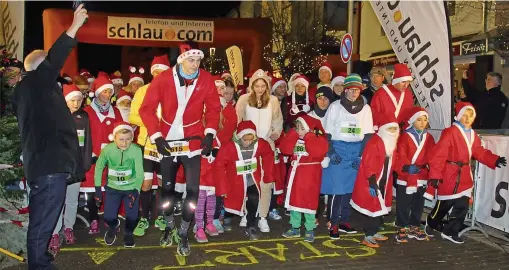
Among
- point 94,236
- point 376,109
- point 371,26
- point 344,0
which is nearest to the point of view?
point 94,236

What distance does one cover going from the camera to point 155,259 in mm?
5785

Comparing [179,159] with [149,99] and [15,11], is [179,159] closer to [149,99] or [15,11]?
[149,99]

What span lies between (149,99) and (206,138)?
75 cm

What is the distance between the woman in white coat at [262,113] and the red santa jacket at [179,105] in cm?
134

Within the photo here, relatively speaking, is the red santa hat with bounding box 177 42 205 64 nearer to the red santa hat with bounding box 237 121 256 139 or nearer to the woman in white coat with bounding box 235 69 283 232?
the red santa hat with bounding box 237 121 256 139

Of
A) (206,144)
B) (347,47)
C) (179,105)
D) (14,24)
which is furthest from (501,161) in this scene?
(14,24)

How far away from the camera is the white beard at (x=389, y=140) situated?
666 centimetres

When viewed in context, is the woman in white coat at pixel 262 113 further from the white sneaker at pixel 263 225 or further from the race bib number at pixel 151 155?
the race bib number at pixel 151 155

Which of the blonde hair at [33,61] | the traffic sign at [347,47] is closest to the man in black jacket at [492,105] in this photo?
the traffic sign at [347,47]

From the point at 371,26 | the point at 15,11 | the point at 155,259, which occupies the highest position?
the point at 371,26

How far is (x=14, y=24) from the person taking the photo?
10164 mm

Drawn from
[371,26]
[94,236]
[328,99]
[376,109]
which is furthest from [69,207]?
[371,26]

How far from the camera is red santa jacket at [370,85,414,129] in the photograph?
752cm

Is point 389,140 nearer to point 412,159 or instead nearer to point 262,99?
point 412,159
